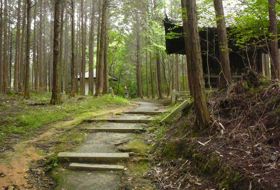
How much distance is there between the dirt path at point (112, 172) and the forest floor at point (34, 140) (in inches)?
13.6

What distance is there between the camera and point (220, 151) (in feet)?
18.6

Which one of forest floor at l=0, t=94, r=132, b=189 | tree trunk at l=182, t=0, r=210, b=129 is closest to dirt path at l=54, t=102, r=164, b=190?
forest floor at l=0, t=94, r=132, b=189

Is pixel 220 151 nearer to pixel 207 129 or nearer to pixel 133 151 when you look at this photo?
pixel 207 129

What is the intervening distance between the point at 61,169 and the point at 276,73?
19.6 ft

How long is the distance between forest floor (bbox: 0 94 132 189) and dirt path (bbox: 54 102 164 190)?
13.6 inches

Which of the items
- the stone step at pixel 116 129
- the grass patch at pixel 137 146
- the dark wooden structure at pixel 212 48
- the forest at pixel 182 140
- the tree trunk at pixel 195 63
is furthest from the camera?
the dark wooden structure at pixel 212 48

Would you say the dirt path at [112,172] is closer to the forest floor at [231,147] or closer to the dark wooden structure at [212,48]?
the forest floor at [231,147]

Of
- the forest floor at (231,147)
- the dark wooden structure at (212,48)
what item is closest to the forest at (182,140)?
the forest floor at (231,147)

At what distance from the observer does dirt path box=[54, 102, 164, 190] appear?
248 inches

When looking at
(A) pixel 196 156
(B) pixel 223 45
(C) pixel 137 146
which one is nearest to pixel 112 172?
(C) pixel 137 146

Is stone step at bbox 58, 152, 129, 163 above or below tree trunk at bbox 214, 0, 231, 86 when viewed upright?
below

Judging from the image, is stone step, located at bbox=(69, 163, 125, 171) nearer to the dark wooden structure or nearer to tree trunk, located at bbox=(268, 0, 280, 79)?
tree trunk, located at bbox=(268, 0, 280, 79)

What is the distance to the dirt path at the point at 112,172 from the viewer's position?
20.6ft

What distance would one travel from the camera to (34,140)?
30.0ft
